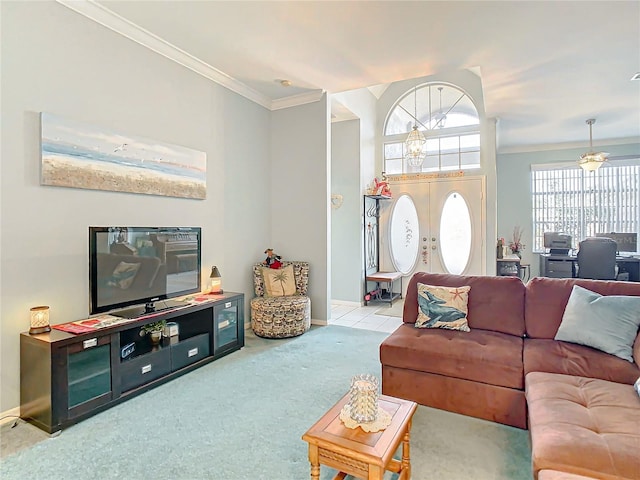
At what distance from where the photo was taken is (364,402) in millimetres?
1607

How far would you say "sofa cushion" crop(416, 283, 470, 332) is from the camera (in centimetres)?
283

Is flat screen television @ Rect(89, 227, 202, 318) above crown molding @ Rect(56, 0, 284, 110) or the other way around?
the other way around

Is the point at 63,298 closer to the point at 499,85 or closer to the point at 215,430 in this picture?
the point at 215,430

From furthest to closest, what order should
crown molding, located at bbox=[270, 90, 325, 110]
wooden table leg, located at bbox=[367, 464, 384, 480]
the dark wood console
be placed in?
crown molding, located at bbox=[270, 90, 325, 110] < the dark wood console < wooden table leg, located at bbox=[367, 464, 384, 480]

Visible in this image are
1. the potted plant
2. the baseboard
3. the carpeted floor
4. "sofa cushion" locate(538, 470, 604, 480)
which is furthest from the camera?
the potted plant

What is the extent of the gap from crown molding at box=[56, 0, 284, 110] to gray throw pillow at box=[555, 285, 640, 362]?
13.2ft

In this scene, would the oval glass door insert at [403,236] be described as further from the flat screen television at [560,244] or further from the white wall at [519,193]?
the white wall at [519,193]

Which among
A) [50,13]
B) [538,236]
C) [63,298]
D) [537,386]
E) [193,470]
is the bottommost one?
[193,470]

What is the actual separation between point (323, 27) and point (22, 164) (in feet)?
8.42

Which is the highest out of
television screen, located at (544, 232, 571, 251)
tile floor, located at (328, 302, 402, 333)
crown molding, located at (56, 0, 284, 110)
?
crown molding, located at (56, 0, 284, 110)

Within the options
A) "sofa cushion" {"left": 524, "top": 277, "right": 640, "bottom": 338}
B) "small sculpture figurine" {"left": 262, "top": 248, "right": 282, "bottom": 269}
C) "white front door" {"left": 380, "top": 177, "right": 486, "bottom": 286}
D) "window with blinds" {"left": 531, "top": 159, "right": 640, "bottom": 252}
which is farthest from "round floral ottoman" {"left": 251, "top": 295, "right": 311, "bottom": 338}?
"window with blinds" {"left": 531, "top": 159, "right": 640, "bottom": 252}

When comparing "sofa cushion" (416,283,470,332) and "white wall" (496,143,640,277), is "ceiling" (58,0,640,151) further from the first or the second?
"white wall" (496,143,640,277)

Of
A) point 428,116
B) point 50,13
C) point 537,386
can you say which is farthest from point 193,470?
point 428,116

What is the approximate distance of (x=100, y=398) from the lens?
246cm
